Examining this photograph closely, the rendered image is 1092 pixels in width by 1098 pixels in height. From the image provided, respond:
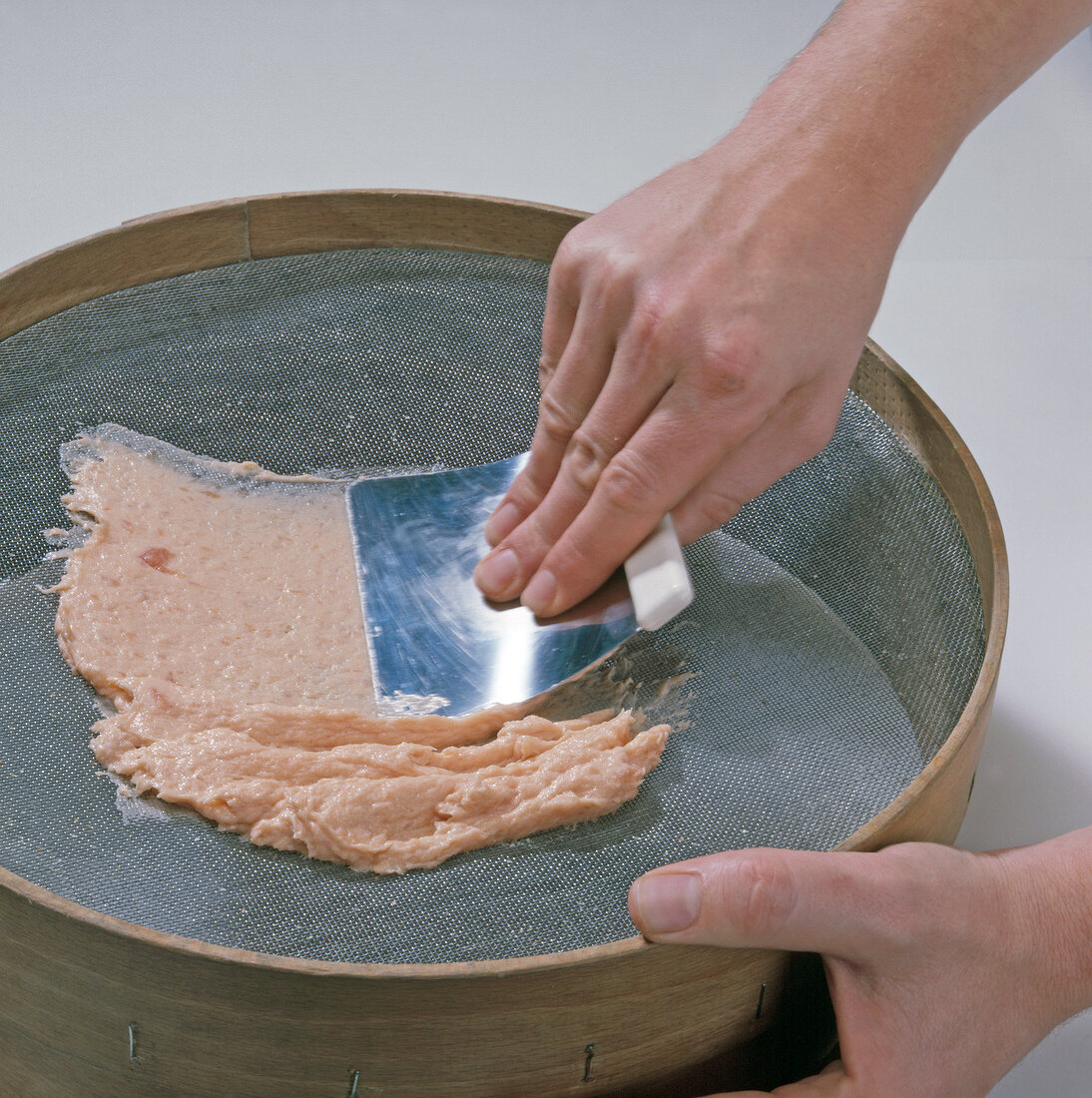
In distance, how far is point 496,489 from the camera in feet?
4.57

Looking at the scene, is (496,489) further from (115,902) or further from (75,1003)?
(75,1003)

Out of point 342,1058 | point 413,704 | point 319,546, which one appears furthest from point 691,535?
point 342,1058

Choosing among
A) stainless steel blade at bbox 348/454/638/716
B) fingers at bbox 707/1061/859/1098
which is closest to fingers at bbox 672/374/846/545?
stainless steel blade at bbox 348/454/638/716

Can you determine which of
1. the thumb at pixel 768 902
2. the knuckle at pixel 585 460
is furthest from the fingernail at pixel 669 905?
the knuckle at pixel 585 460

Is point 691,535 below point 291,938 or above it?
above

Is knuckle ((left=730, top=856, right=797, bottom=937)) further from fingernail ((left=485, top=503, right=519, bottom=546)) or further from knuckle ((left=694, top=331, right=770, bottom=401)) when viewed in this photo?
fingernail ((left=485, top=503, right=519, bottom=546))

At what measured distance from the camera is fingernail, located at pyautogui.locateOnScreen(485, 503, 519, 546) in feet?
4.22

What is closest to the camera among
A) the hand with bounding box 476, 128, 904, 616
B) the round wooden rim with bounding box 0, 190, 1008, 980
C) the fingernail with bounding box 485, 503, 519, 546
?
the round wooden rim with bounding box 0, 190, 1008, 980

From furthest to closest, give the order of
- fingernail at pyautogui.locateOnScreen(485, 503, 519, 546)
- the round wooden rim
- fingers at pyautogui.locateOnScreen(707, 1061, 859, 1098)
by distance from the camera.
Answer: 1. fingernail at pyautogui.locateOnScreen(485, 503, 519, 546)
2. fingers at pyautogui.locateOnScreen(707, 1061, 859, 1098)
3. the round wooden rim

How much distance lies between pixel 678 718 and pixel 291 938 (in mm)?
426

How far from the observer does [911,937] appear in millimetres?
904

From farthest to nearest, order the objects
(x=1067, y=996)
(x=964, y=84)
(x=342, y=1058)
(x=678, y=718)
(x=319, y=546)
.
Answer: (x=319, y=546), (x=678, y=718), (x=964, y=84), (x=1067, y=996), (x=342, y=1058)

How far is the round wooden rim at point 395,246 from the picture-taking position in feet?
2.65

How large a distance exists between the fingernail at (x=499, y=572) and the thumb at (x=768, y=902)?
1.41 feet
